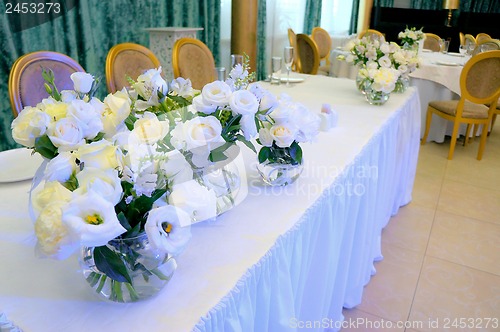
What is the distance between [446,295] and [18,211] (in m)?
1.79

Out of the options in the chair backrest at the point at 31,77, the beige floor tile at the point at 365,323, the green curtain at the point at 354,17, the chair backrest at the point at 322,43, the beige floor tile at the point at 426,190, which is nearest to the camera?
the chair backrest at the point at 31,77

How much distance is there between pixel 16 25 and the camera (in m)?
3.14

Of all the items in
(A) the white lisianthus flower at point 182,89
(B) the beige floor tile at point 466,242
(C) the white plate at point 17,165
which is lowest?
(B) the beige floor tile at point 466,242

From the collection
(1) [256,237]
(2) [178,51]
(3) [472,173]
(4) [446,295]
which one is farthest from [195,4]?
(1) [256,237]

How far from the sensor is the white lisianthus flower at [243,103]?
824 mm

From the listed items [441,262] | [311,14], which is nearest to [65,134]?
[441,262]

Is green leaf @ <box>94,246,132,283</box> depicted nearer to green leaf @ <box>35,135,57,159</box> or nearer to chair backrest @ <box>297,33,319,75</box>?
green leaf @ <box>35,135,57,159</box>

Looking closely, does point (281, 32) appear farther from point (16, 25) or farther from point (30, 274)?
point (30, 274)

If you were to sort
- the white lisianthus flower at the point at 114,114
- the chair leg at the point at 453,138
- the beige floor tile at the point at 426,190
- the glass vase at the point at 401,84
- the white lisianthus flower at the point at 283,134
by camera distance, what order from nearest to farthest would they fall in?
1. the white lisianthus flower at the point at 114,114
2. the white lisianthus flower at the point at 283,134
3. the glass vase at the point at 401,84
4. the beige floor tile at the point at 426,190
5. the chair leg at the point at 453,138

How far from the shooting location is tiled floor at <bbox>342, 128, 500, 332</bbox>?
69.7 inches

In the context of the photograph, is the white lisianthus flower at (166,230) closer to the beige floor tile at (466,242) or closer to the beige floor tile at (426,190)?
the beige floor tile at (466,242)

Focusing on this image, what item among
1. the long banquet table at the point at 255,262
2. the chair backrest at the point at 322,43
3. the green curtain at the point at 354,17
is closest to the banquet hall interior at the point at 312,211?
the long banquet table at the point at 255,262

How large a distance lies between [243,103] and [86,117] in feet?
0.99

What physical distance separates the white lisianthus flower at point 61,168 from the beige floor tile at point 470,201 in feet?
8.68
